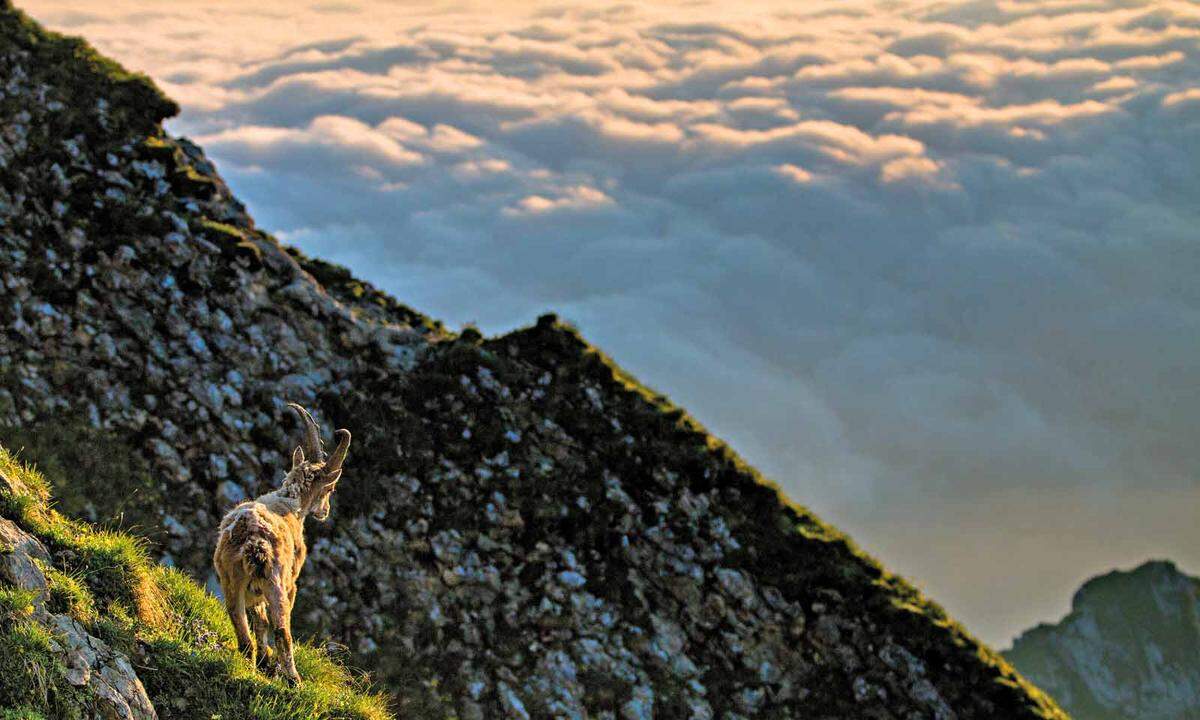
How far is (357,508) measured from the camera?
30344 mm

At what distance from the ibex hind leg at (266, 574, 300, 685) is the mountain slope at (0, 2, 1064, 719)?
10373 millimetres

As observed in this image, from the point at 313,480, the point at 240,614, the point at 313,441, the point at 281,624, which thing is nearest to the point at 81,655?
the point at 240,614

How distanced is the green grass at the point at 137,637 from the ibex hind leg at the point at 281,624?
0.33 m

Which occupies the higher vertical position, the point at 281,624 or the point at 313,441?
the point at 313,441

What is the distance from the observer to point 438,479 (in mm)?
31688

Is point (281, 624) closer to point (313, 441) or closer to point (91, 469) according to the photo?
point (313, 441)

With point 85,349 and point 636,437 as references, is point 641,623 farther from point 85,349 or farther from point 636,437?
point 85,349

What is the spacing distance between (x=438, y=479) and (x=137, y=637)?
17205mm

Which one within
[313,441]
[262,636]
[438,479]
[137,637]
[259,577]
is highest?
[438,479]

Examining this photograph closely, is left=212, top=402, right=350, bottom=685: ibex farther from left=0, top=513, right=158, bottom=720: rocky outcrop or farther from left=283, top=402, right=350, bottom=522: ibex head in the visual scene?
left=0, top=513, right=158, bottom=720: rocky outcrop

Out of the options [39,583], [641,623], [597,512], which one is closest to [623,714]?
[641,623]

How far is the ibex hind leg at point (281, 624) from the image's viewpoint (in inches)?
618

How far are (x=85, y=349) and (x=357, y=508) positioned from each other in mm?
8475

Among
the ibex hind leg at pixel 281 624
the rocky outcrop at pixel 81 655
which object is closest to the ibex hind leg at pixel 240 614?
the ibex hind leg at pixel 281 624
